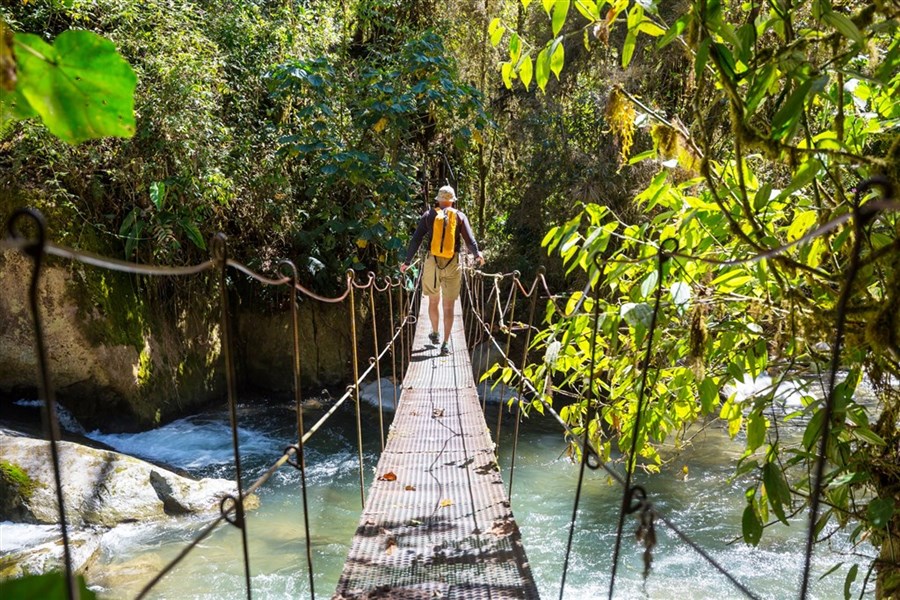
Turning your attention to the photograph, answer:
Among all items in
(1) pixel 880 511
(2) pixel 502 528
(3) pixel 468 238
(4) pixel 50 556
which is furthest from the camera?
(3) pixel 468 238

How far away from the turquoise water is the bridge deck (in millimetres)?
1104

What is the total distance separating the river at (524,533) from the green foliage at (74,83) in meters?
2.25

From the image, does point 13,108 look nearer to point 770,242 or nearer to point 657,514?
point 657,514

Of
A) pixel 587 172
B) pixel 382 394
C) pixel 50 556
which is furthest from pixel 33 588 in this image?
pixel 587 172

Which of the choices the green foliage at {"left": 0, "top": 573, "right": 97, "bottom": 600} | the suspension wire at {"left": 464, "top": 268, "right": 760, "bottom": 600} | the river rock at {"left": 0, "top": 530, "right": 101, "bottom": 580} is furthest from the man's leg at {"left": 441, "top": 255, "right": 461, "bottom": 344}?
the green foliage at {"left": 0, "top": 573, "right": 97, "bottom": 600}

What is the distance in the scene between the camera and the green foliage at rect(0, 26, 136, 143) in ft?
1.10

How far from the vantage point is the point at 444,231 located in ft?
10.4

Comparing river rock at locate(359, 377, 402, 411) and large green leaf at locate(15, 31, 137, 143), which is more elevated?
large green leaf at locate(15, 31, 137, 143)

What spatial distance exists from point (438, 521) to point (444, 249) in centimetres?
179

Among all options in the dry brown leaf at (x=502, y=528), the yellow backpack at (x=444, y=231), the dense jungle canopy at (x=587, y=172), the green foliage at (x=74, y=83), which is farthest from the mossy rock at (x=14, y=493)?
the green foliage at (x=74, y=83)

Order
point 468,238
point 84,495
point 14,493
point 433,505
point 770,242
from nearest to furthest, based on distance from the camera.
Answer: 1. point 770,242
2. point 433,505
3. point 14,493
4. point 84,495
5. point 468,238

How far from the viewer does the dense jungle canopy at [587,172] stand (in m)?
0.88

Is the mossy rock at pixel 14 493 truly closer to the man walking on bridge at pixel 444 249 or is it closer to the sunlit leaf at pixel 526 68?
the man walking on bridge at pixel 444 249

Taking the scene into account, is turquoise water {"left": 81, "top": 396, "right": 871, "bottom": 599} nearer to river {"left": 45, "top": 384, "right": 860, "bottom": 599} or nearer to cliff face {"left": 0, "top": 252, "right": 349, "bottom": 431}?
river {"left": 45, "top": 384, "right": 860, "bottom": 599}
